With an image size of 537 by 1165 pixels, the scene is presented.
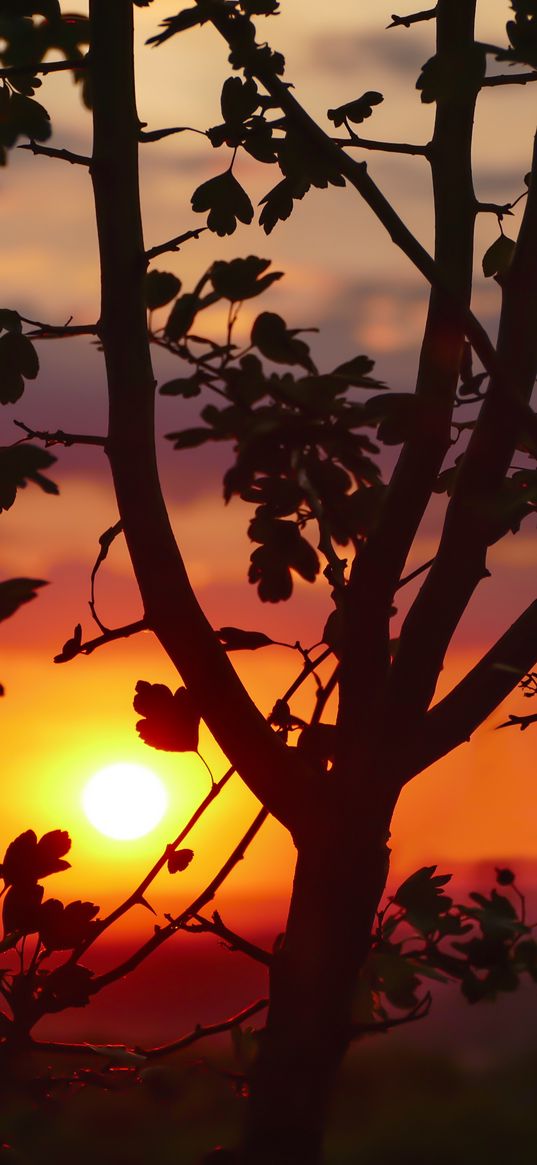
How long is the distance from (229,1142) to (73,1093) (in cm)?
36

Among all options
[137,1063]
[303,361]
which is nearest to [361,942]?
[137,1063]

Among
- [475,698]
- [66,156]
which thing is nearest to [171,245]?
[66,156]

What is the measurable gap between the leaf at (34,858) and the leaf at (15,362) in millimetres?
1039

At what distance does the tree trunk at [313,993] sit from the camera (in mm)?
2156

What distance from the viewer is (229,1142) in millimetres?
2420

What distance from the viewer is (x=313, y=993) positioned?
221 cm

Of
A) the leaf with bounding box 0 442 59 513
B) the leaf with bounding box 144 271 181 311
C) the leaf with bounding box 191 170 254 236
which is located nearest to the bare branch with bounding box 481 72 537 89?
the leaf with bounding box 191 170 254 236

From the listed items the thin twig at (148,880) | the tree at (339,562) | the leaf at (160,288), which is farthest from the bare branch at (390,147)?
the thin twig at (148,880)

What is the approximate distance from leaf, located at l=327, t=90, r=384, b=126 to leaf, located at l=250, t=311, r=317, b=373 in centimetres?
116

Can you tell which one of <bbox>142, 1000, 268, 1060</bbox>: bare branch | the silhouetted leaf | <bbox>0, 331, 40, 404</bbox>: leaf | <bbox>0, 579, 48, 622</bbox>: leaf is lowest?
<bbox>142, 1000, 268, 1060</bbox>: bare branch

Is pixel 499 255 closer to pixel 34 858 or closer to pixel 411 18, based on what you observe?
pixel 411 18

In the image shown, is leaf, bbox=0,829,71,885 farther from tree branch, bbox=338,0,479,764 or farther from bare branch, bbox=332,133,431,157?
bare branch, bbox=332,133,431,157

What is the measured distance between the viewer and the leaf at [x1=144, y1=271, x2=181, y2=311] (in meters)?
1.94

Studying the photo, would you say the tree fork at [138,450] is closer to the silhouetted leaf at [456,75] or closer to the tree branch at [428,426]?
the tree branch at [428,426]
